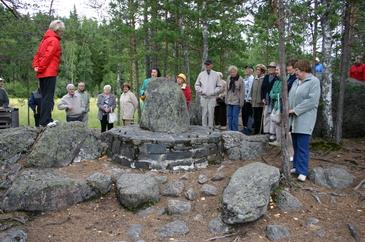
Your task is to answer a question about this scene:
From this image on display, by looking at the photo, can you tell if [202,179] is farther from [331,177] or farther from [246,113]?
[246,113]

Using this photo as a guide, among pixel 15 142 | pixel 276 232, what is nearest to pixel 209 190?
pixel 276 232

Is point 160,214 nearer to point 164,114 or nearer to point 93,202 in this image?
point 93,202

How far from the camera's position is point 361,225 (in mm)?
5582

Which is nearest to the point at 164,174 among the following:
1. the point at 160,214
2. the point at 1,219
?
the point at 160,214

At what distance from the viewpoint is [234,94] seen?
916 cm

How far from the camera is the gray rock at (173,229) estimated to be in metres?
5.58

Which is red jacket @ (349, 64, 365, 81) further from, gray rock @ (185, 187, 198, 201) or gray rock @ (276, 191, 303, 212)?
gray rock @ (185, 187, 198, 201)

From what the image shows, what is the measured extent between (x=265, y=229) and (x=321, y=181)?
5.80 feet

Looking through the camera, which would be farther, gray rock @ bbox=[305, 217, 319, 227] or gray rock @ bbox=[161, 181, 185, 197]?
gray rock @ bbox=[161, 181, 185, 197]

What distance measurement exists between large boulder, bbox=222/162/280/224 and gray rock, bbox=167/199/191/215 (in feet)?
2.11

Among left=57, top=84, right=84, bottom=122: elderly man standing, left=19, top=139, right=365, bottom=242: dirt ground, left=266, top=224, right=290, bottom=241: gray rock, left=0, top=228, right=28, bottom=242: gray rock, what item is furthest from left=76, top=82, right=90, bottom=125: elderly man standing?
left=266, top=224, right=290, bottom=241: gray rock

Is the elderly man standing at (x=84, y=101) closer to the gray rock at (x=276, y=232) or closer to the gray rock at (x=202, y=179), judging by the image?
the gray rock at (x=202, y=179)

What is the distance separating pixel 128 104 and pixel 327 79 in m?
5.07

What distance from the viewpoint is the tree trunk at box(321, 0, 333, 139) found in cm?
867
